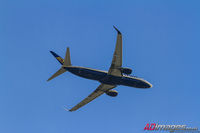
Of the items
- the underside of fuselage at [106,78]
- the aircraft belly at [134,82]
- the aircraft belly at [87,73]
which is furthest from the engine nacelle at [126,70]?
the aircraft belly at [87,73]

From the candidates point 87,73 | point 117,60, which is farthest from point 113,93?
point 117,60

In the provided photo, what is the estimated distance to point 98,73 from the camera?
7256cm

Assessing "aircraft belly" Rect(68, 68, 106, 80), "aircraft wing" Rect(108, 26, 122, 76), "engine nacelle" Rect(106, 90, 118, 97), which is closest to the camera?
"aircraft wing" Rect(108, 26, 122, 76)

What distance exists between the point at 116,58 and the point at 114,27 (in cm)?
968

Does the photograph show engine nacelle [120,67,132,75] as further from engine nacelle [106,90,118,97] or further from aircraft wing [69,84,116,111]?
engine nacelle [106,90,118,97]

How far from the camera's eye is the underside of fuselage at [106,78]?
71562 mm

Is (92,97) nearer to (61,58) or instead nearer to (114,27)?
(61,58)

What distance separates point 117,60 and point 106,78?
21.6ft

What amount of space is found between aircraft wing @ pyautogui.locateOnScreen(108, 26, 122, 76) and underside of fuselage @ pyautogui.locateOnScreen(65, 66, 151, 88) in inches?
58.6

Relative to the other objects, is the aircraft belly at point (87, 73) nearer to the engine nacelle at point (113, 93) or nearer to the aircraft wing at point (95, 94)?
the aircraft wing at point (95, 94)

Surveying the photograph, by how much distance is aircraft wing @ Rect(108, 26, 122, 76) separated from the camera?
64025 millimetres

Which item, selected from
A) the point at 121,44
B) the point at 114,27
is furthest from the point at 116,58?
the point at 114,27

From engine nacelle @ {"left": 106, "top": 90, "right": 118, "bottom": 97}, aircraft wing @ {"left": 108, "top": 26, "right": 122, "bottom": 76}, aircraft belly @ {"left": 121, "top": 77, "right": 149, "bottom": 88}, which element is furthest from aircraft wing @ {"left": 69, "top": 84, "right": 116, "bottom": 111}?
aircraft wing @ {"left": 108, "top": 26, "right": 122, "bottom": 76}

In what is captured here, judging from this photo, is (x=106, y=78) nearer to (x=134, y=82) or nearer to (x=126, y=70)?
(x=126, y=70)
